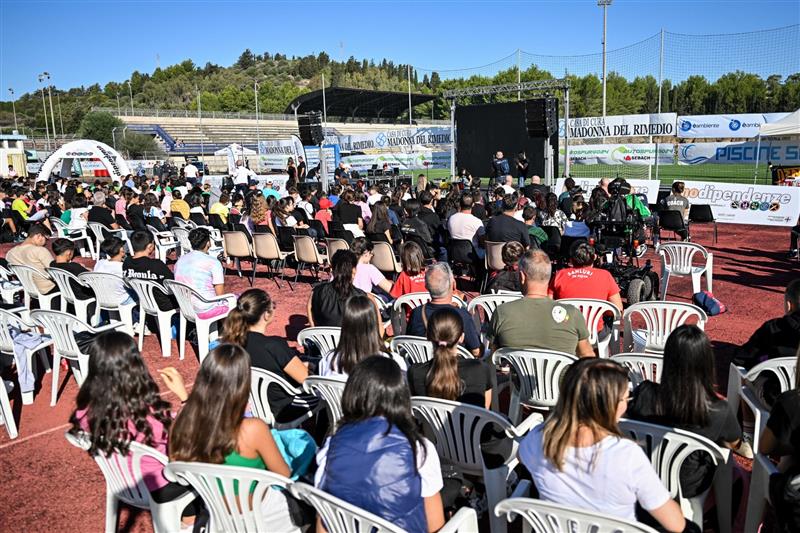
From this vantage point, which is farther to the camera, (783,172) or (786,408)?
(783,172)

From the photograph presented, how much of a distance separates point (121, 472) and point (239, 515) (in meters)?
0.75

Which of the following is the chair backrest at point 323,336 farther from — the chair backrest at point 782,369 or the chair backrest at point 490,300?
the chair backrest at point 782,369

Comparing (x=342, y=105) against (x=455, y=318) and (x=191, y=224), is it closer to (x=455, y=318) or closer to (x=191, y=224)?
(x=191, y=224)

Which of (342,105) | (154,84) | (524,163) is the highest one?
(154,84)

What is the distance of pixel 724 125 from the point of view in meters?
22.1

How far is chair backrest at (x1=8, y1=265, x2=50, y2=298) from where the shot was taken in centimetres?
658

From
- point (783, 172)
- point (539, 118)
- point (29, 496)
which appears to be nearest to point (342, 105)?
point (539, 118)

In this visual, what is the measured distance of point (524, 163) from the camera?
709 inches

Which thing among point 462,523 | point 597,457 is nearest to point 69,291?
point 462,523

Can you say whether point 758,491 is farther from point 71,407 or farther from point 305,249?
point 305,249

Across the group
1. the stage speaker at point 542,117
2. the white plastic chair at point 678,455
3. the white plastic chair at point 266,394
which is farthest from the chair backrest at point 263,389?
the stage speaker at point 542,117

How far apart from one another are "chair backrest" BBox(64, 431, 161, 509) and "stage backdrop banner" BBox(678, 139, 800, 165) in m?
22.2

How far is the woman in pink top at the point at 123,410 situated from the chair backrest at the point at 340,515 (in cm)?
93

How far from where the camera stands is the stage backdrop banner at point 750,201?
12.7 metres
